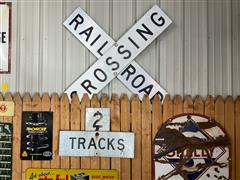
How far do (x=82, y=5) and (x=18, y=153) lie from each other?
1.38 meters

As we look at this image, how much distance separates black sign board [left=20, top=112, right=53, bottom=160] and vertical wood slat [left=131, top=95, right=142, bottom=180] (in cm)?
70

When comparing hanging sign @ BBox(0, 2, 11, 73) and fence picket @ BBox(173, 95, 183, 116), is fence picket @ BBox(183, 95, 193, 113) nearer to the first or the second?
fence picket @ BBox(173, 95, 183, 116)

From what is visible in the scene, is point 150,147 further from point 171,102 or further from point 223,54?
point 223,54

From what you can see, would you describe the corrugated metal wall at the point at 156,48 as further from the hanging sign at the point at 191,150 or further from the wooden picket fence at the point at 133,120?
the hanging sign at the point at 191,150

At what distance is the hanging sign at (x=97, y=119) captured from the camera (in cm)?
305

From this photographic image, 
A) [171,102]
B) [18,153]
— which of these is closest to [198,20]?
[171,102]

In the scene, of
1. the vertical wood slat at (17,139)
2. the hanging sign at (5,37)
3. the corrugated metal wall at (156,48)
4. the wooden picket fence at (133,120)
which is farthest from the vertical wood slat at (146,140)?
the hanging sign at (5,37)

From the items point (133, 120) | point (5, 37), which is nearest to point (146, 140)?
point (133, 120)

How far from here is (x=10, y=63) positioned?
317 cm

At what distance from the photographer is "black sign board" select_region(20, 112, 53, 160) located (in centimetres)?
305

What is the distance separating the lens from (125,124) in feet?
9.97

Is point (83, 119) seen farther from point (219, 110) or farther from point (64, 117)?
point (219, 110)

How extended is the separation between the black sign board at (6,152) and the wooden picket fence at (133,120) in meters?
0.04

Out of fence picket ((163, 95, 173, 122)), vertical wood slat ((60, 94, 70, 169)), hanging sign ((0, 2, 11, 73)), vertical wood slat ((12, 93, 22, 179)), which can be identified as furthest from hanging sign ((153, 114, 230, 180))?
hanging sign ((0, 2, 11, 73))
